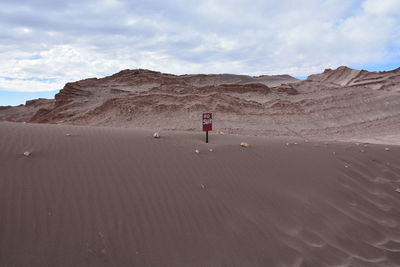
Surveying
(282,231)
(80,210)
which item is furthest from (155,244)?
(282,231)

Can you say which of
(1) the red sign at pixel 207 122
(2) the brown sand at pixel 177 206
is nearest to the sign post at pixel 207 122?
(1) the red sign at pixel 207 122

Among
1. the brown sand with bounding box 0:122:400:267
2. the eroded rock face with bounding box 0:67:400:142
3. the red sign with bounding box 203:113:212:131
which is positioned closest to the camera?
the brown sand with bounding box 0:122:400:267

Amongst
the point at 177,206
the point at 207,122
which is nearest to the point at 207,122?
the point at 207,122

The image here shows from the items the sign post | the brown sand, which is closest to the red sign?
the sign post

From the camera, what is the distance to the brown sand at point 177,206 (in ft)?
10.3

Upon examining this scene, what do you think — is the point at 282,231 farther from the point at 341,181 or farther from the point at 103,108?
the point at 103,108

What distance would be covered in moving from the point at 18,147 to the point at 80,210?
1.87 m

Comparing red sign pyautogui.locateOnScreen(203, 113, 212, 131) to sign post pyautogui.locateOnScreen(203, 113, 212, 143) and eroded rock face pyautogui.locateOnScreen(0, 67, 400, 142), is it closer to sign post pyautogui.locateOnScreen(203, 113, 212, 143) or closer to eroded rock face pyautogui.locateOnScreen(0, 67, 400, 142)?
sign post pyautogui.locateOnScreen(203, 113, 212, 143)

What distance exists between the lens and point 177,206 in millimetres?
3941

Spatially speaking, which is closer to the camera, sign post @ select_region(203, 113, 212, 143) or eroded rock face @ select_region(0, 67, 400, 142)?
sign post @ select_region(203, 113, 212, 143)

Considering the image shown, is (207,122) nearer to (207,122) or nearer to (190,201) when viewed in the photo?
(207,122)

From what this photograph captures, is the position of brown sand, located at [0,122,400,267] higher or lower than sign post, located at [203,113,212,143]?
lower

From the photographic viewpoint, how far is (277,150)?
6.61m

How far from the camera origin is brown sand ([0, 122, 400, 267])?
124 inches
